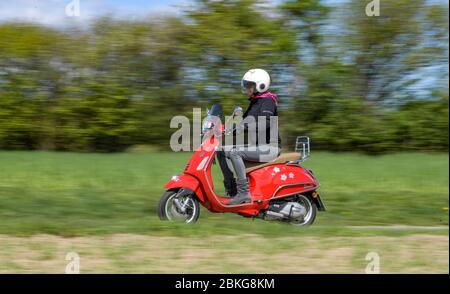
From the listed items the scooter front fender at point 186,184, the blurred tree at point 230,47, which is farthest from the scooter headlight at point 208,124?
the blurred tree at point 230,47

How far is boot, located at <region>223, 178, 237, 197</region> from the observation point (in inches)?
364

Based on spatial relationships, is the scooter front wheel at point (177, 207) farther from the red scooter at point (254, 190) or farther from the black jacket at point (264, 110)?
the black jacket at point (264, 110)

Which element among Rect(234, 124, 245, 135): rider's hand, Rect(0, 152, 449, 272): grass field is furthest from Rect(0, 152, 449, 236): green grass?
Rect(234, 124, 245, 135): rider's hand

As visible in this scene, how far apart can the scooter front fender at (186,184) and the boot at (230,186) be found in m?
0.50

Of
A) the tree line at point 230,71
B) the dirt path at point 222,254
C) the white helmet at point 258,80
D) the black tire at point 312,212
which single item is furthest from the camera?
the tree line at point 230,71

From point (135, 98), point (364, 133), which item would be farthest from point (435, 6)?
point (135, 98)

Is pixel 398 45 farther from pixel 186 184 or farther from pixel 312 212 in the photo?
pixel 186 184

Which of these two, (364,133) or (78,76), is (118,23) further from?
(364,133)

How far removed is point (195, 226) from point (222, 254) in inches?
51.3

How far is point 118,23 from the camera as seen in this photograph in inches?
663

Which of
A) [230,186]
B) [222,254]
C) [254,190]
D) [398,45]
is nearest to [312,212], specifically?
[254,190]

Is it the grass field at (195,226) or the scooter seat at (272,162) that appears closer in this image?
the grass field at (195,226)

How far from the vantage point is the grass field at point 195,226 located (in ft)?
21.6

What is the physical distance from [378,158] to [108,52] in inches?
267
